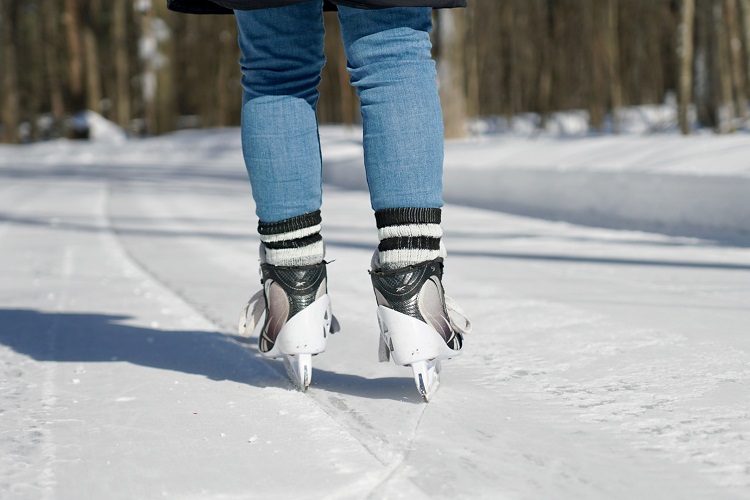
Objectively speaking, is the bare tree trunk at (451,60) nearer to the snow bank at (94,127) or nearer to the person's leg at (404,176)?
the person's leg at (404,176)

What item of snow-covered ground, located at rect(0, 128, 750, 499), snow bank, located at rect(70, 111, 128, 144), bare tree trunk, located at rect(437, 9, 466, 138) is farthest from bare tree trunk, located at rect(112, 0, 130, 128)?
snow-covered ground, located at rect(0, 128, 750, 499)

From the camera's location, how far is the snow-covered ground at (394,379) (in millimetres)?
1098

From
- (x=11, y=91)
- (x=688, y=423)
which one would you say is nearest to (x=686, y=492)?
(x=688, y=423)

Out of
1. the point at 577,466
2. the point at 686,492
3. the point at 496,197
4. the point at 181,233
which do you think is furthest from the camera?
the point at 496,197

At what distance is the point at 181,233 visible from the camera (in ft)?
15.5

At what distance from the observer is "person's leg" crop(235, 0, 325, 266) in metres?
1.56

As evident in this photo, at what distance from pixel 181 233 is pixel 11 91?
2405cm

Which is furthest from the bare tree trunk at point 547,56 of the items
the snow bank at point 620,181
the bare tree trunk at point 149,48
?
the snow bank at point 620,181

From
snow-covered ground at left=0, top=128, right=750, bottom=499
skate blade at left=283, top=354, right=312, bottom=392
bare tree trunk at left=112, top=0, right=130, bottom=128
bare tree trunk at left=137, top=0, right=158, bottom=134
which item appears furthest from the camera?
bare tree trunk at left=112, top=0, right=130, bottom=128

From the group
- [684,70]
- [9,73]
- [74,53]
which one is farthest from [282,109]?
[9,73]

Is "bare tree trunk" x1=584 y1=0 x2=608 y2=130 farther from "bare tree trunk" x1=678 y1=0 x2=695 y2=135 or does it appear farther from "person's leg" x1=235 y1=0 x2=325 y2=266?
"person's leg" x1=235 y1=0 x2=325 y2=266

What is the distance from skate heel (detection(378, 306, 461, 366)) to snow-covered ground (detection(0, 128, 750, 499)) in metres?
0.07

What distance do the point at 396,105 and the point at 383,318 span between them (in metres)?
0.31

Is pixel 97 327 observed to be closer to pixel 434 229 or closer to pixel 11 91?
pixel 434 229
